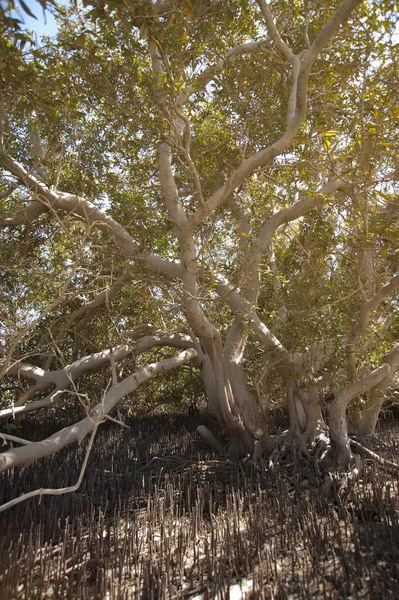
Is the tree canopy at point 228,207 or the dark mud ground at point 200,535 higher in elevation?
the tree canopy at point 228,207

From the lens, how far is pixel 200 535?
12.1ft

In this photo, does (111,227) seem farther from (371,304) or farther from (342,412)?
(342,412)

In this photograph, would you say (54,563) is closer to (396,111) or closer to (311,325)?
(311,325)

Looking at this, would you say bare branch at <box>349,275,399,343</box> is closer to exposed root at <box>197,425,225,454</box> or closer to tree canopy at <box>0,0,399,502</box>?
tree canopy at <box>0,0,399,502</box>

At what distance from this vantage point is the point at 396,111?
4.39 m

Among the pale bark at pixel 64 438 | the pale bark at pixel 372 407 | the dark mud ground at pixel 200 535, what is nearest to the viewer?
the dark mud ground at pixel 200 535

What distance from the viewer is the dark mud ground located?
115 inches

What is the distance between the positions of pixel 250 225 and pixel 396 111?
9.16ft

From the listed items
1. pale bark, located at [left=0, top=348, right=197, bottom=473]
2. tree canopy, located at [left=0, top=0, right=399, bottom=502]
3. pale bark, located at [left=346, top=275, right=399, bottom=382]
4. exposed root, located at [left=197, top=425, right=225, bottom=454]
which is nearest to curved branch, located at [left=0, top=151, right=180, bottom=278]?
tree canopy, located at [left=0, top=0, right=399, bottom=502]

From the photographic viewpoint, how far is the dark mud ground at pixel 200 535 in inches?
115

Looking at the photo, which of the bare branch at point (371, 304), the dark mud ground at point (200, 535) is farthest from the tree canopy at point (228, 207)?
the dark mud ground at point (200, 535)

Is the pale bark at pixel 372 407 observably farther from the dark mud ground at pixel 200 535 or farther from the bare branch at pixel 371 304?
the bare branch at pixel 371 304

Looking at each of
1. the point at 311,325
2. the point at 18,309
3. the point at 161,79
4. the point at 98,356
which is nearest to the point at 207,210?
the point at 161,79

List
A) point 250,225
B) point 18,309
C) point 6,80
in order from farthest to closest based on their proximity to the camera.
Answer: point 250,225 < point 18,309 < point 6,80
